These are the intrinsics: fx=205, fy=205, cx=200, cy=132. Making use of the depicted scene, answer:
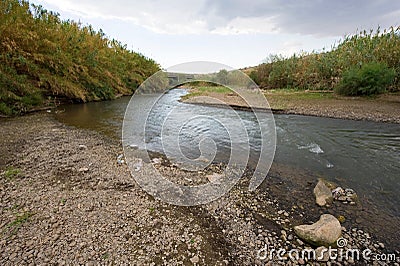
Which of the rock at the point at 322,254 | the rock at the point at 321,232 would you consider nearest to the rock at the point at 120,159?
the rock at the point at 321,232

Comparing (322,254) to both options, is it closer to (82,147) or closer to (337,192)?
(337,192)

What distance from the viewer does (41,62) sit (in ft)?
30.9

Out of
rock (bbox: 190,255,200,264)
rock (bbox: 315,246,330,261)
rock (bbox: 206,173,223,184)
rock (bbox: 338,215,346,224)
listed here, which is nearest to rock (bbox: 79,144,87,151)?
rock (bbox: 206,173,223,184)

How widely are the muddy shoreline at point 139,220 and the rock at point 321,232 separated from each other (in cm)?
9

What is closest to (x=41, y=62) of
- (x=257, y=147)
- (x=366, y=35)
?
(x=257, y=147)

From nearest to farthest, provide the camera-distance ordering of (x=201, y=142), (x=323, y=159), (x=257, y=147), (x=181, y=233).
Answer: (x=181, y=233), (x=323, y=159), (x=257, y=147), (x=201, y=142)

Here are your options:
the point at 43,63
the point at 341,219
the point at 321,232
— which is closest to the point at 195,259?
the point at 321,232

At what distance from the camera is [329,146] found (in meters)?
5.63

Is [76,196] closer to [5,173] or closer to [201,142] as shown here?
[5,173]

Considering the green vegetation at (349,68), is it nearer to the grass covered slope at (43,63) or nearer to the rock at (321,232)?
the rock at (321,232)

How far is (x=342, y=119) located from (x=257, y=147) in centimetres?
543

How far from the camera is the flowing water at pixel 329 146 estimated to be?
3.68 meters

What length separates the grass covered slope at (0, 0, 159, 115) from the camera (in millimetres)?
7898

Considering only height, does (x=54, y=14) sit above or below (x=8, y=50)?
above
